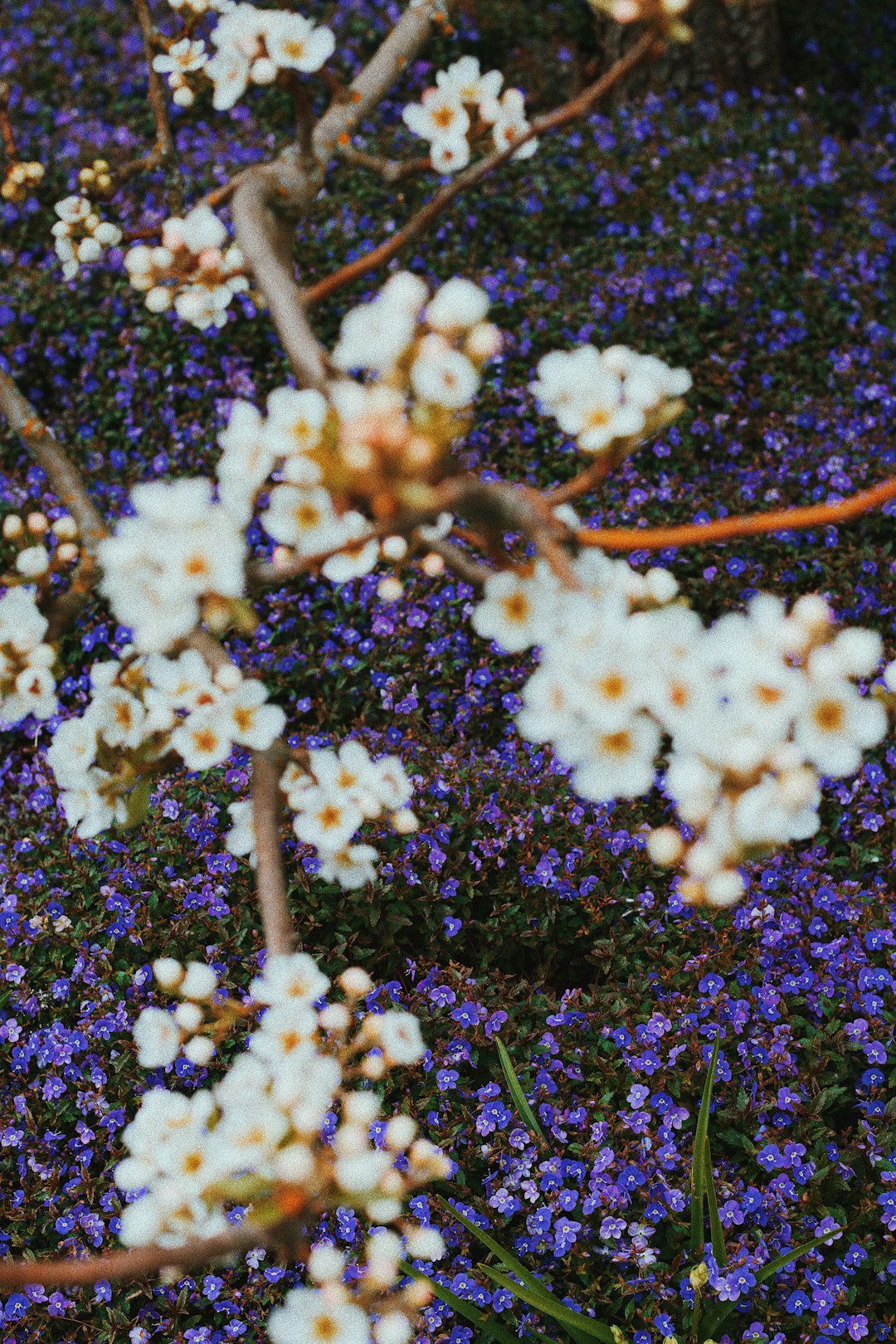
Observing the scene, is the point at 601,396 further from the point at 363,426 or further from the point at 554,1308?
the point at 554,1308

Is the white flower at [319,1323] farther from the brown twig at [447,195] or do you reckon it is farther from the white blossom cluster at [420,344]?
the brown twig at [447,195]

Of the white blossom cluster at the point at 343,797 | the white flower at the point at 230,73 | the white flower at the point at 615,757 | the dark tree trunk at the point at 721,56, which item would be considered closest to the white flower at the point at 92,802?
the white blossom cluster at the point at 343,797

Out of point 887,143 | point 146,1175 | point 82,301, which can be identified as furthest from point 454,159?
point 887,143

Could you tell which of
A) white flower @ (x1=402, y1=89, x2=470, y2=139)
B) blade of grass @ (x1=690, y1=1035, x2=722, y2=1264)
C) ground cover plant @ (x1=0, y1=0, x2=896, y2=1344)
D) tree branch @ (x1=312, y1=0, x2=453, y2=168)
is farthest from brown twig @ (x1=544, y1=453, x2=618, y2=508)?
blade of grass @ (x1=690, y1=1035, x2=722, y2=1264)

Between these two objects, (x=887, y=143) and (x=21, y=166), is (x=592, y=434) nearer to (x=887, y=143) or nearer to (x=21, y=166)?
(x=21, y=166)

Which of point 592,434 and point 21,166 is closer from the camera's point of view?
point 592,434

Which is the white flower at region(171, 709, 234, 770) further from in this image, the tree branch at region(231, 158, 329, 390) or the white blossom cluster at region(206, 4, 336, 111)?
the white blossom cluster at region(206, 4, 336, 111)
